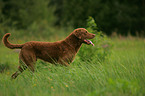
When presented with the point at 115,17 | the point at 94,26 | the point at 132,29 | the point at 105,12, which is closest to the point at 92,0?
the point at 105,12

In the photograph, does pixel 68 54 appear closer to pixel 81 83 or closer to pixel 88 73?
pixel 88 73

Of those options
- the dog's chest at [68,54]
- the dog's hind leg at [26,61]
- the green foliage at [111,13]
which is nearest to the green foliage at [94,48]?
the dog's chest at [68,54]

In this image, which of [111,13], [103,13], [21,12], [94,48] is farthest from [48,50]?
[111,13]

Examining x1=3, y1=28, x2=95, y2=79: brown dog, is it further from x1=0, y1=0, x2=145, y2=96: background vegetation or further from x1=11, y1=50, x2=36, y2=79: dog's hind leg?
x1=0, y1=0, x2=145, y2=96: background vegetation

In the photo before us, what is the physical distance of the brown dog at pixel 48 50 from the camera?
4.78 m

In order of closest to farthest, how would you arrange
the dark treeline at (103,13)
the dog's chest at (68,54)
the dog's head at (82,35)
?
the dog's chest at (68,54) < the dog's head at (82,35) < the dark treeline at (103,13)

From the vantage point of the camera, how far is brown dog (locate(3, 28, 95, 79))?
15.7 feet

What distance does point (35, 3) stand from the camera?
20.4 meters

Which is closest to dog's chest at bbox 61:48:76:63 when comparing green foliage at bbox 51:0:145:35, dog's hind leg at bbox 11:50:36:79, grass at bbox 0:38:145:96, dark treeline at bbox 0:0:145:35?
grass at bbox 0:38:145:96

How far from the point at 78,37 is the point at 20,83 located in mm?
2051

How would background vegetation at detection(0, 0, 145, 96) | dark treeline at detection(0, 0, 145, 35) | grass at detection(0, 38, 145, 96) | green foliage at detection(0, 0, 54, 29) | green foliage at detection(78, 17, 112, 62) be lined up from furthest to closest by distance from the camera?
dark treeline at detection(0, 0, 145, 35) → green foliage at detection(0, 0, 54, 29) → green foliage at detection(78, 17, 112, 62) → background vegetation at detection(0, 0, 145, 96) → grass at detection(0, 38, 145, 96)

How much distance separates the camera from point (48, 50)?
16.4ft

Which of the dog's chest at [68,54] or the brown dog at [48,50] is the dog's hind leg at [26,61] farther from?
the dog's chest at [68,54]

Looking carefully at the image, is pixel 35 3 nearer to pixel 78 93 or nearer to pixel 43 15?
pixel 43 15
